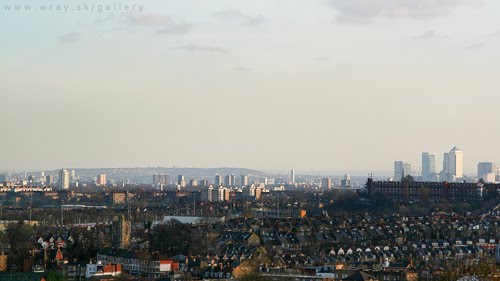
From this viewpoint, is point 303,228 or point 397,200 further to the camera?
point 397,200

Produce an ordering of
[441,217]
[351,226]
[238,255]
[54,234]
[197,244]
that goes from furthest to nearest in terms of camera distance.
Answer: [441,217] < [351,226] < [54,234] < [197,244] < [238,255]

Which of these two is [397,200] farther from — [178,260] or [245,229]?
[178,260]

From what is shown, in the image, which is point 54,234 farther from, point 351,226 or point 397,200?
point 397,200

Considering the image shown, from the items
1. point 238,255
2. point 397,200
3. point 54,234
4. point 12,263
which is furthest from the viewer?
point 397,200

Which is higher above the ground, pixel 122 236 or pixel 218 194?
pixel 218 194

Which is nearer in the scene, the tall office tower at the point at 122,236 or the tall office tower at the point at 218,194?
the tall office tower at the point at 122,236

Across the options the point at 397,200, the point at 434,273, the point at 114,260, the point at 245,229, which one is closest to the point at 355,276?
the point at 434,273

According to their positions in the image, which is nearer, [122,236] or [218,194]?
[122,236]

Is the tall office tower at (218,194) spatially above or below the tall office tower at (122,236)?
above

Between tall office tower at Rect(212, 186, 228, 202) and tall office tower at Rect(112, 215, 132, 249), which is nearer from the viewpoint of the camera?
tall office tower at Rect(112, 215, 132, 249)

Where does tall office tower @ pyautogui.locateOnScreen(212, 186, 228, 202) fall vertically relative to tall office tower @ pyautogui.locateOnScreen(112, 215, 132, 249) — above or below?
above
